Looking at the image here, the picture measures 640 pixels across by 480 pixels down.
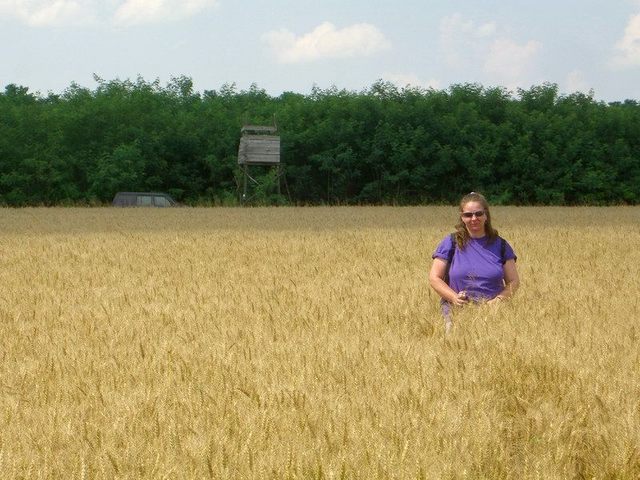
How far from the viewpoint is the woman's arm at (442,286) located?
7613 mm

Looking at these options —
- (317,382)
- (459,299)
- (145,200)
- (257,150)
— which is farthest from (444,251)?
(257,150)

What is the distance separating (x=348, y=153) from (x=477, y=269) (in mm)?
47437

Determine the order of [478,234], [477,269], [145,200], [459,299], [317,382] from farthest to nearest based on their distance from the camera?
[145,200] → [478,234] → [477,269] → [459,299] → [317,382]

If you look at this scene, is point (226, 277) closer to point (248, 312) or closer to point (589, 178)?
point (248, 312)

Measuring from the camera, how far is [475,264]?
799 cm

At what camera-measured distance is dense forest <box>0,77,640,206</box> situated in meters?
55.1

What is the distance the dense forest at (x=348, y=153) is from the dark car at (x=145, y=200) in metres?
3.78

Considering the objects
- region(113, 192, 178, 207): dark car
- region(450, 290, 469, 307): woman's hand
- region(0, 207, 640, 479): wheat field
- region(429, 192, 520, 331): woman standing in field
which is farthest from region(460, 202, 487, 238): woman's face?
region(113, 192, 178, 207): dark car

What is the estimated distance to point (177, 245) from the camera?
17.7 m

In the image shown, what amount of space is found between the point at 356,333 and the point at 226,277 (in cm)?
529

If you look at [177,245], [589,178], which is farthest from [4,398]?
[589,178]

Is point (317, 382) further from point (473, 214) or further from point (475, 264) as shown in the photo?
point (475, 264)

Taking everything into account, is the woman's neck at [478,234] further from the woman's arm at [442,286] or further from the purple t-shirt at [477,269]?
the woman's arm at [442,286]

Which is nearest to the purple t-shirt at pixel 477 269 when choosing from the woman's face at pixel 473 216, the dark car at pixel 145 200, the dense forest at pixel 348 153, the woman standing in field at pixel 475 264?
the woman standing in field at pixel 475 264
